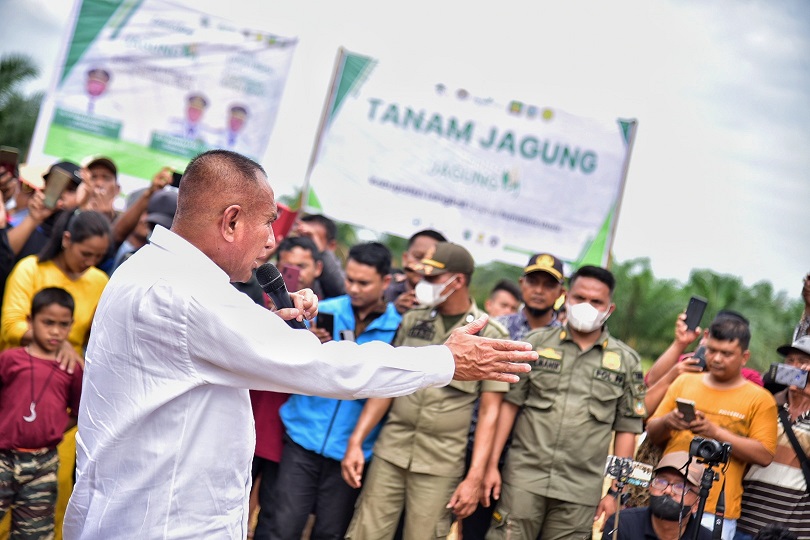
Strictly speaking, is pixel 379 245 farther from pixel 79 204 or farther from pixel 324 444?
pixel 79 204

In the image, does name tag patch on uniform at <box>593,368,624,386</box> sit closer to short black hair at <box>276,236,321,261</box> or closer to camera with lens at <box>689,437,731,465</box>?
camera with lens at <box>689,437,731,465</box>

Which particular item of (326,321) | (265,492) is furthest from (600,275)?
(265,492)

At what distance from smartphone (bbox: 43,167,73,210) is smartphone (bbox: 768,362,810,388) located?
4.91 metres

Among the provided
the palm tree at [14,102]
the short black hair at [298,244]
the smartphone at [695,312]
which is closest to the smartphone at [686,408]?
the smartphone at [695,312]

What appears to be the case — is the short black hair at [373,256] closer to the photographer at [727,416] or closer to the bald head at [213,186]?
the photographer at [727,416]

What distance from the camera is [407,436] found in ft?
17.6

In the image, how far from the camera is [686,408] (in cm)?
492

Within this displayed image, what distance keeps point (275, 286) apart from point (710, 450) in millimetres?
2506

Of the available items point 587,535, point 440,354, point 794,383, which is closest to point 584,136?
point 794,383

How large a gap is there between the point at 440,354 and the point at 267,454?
348 centimetres

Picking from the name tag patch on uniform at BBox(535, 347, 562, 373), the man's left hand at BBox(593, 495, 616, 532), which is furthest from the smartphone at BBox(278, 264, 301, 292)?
the man's left hand at BBox(593, 495, 616, 532)

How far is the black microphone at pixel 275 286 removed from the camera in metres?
3.10

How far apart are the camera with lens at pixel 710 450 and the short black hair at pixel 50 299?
368 cm

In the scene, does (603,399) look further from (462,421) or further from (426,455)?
(426,455)
